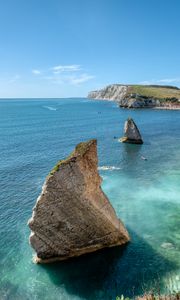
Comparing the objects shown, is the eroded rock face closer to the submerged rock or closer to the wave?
the wave

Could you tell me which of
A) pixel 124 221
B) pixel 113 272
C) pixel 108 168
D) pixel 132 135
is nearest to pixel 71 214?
pixel 113 272

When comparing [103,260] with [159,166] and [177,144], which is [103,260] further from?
[177,144]

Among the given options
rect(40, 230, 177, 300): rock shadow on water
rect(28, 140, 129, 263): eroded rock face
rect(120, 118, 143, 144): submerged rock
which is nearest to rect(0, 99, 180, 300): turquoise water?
rect(40, 230, 177, 300): rock shadow on water

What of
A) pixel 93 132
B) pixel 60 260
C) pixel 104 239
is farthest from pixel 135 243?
pixel 93 132

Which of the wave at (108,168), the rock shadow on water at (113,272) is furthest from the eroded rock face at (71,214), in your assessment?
the wave at (108,168)

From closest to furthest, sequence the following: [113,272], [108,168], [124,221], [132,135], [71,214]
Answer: [113,272] < [71,214] < [124,221] < [108,168] < [132,135]

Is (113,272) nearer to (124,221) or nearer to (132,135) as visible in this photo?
(124,221)
